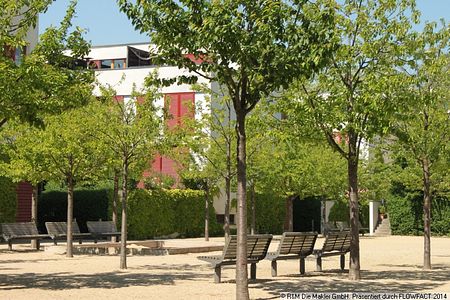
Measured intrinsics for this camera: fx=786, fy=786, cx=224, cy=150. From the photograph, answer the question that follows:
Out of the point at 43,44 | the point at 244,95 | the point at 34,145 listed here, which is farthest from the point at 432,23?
the point at 34,145

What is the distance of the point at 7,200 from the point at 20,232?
18.6 feet

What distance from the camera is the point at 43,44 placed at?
14.0 meters

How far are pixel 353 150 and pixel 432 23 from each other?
379 cm

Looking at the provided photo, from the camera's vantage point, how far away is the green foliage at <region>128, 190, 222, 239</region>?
117ft

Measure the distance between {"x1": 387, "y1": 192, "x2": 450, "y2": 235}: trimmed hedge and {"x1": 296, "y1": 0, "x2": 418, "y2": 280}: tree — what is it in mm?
29882

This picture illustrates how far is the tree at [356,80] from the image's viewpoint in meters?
14.8

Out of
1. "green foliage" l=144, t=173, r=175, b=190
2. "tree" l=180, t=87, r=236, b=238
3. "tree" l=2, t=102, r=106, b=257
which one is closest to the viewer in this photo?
"tree" l=2, t=102, r=106, b=257

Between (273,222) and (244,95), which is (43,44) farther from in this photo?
(273,222)

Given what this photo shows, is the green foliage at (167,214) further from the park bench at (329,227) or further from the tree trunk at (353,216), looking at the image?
the tree trunk at (353,216)

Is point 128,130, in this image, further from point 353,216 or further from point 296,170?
point 296,170

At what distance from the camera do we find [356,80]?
15.7 m

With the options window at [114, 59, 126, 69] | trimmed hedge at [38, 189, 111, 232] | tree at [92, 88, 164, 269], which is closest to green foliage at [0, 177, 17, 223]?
trimmed hedge at [38, 189, 111, 232]

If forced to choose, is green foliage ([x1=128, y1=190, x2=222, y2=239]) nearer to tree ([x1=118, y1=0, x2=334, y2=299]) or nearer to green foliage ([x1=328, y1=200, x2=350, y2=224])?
green foliage ([x1=328, y1=200, x2=350, y2=224])

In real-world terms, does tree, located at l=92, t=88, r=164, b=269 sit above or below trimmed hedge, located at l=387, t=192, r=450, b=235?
above
